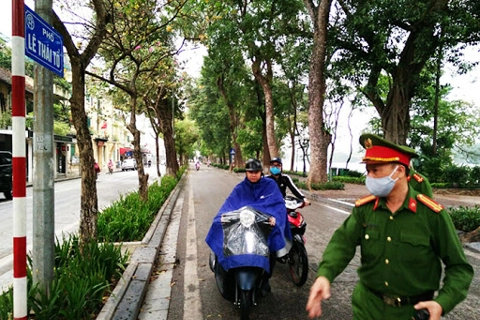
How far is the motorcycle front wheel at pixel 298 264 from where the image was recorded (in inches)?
161

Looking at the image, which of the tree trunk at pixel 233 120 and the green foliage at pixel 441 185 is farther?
the tree trunk at pixel 233 120

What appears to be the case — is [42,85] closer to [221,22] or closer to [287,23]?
[221,22]

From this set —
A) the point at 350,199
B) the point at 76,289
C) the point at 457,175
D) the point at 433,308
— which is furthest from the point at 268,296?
the point at 457,175

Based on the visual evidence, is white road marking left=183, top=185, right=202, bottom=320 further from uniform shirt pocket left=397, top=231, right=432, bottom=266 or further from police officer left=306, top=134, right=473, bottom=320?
uniform shirt pocket left=397, top=231, right=432, bottom=266

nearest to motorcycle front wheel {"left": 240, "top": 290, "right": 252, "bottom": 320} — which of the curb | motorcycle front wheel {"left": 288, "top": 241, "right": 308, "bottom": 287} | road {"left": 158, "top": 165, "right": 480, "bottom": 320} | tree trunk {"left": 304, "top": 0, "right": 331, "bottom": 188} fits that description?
road {"left": 158, "top": 165, "right": 480, "bottom": 320}

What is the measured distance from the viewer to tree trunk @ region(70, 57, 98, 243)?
4.34 metres

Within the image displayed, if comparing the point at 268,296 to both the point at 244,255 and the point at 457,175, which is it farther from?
the point at 457,175

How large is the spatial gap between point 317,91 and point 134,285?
13224mm

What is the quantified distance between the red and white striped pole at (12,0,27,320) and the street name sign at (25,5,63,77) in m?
0.08

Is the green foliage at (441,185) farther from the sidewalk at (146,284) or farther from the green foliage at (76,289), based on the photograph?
the green foliage at (76,289)

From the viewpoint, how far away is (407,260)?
1.69 m

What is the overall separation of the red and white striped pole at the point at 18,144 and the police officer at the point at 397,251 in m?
1.97

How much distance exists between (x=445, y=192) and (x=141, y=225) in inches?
621

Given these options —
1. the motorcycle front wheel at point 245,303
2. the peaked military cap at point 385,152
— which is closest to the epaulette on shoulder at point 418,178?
the peaked military cap at point 385,152
